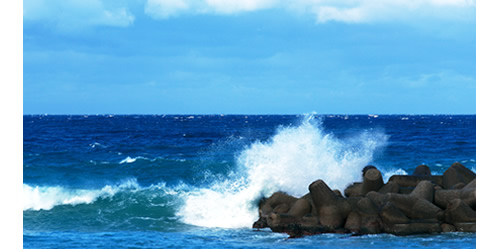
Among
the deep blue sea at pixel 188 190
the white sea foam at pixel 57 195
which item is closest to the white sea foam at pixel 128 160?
the deep blue sea at pixel 188 190

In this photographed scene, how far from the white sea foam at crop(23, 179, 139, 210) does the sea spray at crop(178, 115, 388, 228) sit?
2950 mm

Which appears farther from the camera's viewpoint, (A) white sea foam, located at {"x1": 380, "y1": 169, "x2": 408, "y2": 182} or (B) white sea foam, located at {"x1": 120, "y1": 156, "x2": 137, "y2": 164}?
(B) white sea foam, located at {"x1": 120, "y1": 156, "x2": 137, "y2": 164}

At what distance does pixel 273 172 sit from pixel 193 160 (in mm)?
9830

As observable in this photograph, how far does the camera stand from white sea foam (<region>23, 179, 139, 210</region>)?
17.0 m

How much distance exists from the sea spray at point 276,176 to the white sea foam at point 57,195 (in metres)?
2.95

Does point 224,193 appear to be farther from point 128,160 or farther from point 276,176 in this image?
point 128,160

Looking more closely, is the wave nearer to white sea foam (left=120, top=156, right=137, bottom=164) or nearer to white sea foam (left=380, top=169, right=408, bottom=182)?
white sea foam (left=380, top=169, right=408, bottom=182)

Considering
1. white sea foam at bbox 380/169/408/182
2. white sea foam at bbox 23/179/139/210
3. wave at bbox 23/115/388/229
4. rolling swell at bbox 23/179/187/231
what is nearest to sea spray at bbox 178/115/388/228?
wave at bbox 23/115/388/229

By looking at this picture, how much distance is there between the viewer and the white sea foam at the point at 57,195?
16984 mm

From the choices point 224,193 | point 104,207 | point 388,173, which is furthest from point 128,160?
point 388,173

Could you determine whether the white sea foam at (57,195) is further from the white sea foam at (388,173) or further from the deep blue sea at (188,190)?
the white sea foam at (388,173)

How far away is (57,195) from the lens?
1797 cm

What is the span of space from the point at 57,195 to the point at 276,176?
6917 mm
